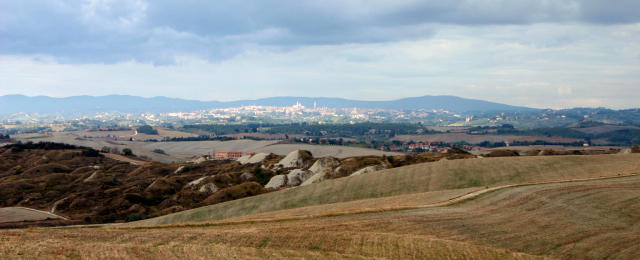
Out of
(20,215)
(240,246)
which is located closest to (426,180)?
(240,246)

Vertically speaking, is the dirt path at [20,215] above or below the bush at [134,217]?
above

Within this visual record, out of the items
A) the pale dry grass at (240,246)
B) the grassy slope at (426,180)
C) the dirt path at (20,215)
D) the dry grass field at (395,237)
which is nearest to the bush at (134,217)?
the grassy slope at (426,180)

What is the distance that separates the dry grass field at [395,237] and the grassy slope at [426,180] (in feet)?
63.1

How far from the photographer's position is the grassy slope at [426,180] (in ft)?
187

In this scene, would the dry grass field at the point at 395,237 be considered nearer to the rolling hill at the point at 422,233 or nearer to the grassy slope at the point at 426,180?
the rolling hill at the point at 422,233

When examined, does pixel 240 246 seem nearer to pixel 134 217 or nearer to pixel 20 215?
pixel 134 217

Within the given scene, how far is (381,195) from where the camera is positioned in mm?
58125

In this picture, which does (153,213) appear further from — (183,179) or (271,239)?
(271,239)

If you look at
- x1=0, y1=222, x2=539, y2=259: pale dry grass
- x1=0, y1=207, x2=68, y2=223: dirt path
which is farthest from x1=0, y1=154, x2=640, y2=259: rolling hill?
x1=0, y1=207, x2=68, y2=223: dirt path

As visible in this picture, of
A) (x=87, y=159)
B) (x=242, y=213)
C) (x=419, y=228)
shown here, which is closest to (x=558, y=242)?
(x=419, y=228)

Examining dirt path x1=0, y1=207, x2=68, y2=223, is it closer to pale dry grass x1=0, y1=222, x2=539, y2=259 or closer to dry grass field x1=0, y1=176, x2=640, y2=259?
dry grass field x1=0, y1=176, x2=640, y2=259

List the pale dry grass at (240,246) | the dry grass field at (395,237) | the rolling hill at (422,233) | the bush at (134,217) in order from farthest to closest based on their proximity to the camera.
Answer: the bush at (134,217) < the rolling hill at (422,233) < the dry grass field at (395,237) < the pale dry grass at (240,246)

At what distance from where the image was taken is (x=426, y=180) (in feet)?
205

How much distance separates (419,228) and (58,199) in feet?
253
